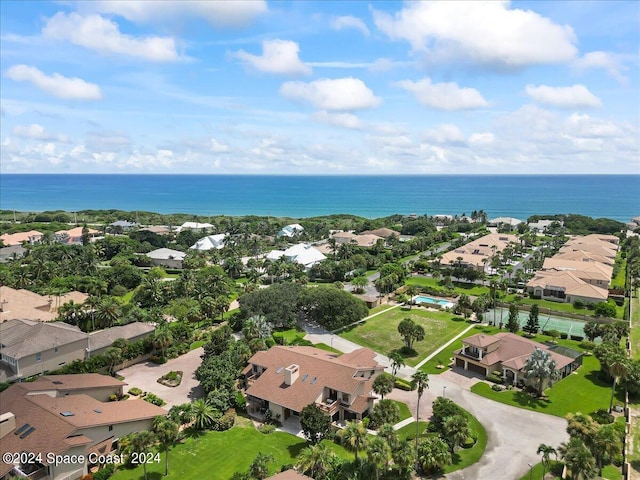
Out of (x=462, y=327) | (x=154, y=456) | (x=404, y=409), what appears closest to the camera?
(x=154, y=456)

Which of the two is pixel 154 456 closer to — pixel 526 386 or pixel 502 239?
pixel 526 386

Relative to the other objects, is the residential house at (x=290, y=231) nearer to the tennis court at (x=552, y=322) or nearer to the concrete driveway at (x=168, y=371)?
the tennis court at (x=552, y=322)

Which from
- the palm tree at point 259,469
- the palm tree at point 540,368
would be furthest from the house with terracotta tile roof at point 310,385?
the palm tree at point 540,368

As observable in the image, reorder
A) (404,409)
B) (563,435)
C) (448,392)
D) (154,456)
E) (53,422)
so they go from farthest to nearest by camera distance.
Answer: (448,392)
(404,409)
(563,435)
(154,456)
(53,422)

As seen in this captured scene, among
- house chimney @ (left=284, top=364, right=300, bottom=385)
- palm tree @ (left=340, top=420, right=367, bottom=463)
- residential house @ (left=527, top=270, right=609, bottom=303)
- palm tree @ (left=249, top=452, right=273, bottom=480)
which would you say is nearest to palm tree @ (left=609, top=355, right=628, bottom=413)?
palm tree @ (left=340, top=420, right=367, bottom=463)

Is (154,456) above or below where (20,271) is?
below

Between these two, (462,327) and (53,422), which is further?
(462,327)

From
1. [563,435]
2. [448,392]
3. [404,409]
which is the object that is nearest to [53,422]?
[404,409]

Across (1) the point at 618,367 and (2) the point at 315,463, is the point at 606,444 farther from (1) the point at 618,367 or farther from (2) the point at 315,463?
(2) the point at 315,463
